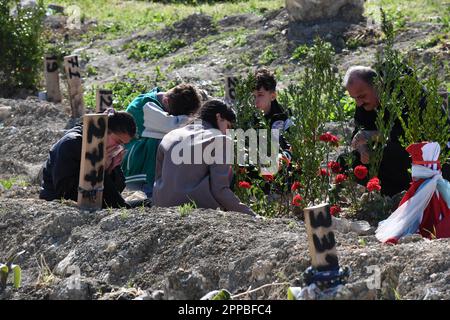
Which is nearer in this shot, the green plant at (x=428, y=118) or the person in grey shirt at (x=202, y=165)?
the green plant at (x=428, y=118)

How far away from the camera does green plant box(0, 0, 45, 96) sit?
1282 cm

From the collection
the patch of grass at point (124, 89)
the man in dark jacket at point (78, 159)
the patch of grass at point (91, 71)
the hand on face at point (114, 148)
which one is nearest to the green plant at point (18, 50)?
the patch of grass at point (124, 89)

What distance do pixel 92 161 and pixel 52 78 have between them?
20.0ft

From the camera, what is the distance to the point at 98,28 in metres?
16.8

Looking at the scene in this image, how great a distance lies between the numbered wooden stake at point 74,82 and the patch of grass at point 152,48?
3.38m

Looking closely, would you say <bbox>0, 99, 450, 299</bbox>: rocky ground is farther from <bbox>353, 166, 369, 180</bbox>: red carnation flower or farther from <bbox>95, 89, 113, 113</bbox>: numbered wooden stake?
<bbox>95, 89, 113, 113</bbox>: numbered wooden stake

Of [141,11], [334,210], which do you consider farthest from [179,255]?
[141,11]

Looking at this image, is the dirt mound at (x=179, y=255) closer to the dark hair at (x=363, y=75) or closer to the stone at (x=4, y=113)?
the dark hair at (x=363, y=75)

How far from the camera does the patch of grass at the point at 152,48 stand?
1460 cm

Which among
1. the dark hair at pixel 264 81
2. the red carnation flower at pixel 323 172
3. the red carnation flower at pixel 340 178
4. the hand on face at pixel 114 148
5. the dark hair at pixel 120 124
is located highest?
the dark hair at pixel 264 81

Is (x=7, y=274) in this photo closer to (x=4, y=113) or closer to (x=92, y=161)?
(x=92, y=161)

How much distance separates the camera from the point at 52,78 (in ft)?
39.4

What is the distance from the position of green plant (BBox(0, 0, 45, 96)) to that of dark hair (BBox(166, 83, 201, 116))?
226 inches

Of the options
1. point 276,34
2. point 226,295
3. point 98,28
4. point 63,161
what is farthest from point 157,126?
point 98,28
